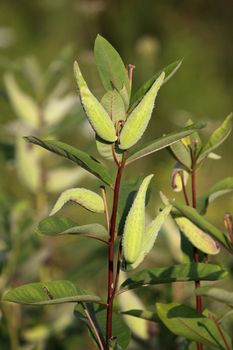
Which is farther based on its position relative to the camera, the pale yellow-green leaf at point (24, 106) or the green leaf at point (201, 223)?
the pale yellow-green leaf at point (24, 106)

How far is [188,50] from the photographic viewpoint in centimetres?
347

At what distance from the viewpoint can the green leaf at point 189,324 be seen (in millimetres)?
711

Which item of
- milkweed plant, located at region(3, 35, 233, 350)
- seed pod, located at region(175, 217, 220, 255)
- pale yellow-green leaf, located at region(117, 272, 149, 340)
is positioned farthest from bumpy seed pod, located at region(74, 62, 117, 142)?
pale yellow-green leaf, located at region(117, 272, 149, 340)

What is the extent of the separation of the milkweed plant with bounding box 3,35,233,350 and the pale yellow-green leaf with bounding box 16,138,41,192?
0.63 meters

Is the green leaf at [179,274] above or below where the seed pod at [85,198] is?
below

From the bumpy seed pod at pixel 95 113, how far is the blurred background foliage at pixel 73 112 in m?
0.26

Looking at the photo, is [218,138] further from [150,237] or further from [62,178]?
[62,178]

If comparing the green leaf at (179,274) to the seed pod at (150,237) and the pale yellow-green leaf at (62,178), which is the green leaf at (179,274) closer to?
the seed pod at (150,237)

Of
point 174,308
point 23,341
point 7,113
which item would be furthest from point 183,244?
point 7,113

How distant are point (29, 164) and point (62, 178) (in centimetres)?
7

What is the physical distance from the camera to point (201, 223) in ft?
2.27

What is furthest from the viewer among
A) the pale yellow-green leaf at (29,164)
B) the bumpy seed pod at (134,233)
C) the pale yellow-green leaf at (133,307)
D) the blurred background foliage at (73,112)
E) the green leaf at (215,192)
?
the pale yellow-green leaf at (29,164)

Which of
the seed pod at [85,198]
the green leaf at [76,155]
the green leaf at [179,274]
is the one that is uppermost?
the green leaf at [76,155]

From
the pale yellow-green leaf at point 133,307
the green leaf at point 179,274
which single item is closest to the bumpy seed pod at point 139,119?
the green leaf at point 179,274
